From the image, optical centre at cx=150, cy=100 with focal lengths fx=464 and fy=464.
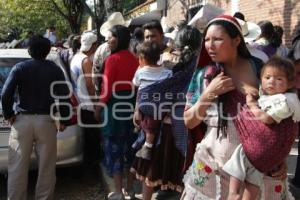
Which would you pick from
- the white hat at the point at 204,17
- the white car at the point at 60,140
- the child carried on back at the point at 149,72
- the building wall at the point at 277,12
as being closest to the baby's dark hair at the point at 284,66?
the child carried on back at the point at 149,72

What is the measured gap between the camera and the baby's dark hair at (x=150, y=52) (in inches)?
165

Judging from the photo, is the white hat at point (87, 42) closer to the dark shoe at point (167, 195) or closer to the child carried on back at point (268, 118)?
the dark shoe at point (167, 195)

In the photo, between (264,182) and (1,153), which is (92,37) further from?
(264,182)

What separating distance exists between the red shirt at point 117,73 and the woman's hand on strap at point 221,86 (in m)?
2.22

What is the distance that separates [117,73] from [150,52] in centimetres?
56

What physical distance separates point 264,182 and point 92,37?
12.4ft

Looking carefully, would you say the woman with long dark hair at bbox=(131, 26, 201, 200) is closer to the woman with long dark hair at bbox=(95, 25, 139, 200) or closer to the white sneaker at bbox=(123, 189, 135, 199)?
the woman with long dark hair at bbox=(95, 25, 139, 200)

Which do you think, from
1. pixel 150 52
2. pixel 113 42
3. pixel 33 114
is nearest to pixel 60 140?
pixel 33 114

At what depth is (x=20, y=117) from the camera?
4438 mm

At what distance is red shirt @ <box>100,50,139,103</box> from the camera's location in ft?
15.1

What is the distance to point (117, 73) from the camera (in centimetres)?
461

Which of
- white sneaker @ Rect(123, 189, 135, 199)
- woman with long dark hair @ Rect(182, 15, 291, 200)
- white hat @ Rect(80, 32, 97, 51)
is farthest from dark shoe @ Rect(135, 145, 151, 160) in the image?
white hat @ Rect(80, 32, 97, 51)

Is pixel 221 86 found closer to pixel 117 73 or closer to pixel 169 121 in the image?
pixel 169 121

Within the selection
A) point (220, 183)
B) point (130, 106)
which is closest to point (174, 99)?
point (130, 106)
